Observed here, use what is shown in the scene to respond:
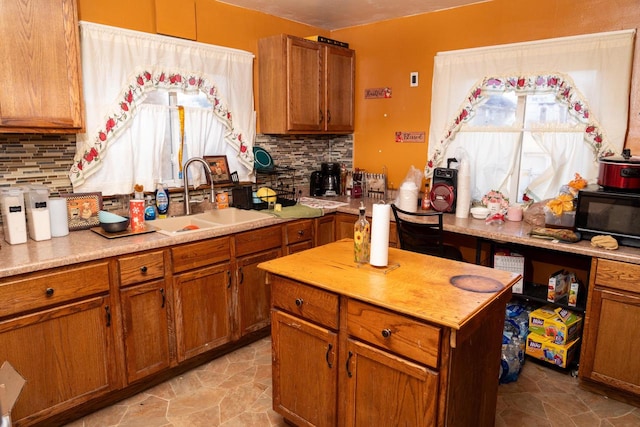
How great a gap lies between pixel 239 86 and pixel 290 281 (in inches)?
84.1

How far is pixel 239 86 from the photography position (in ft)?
11.6

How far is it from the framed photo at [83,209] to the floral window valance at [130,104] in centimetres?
12

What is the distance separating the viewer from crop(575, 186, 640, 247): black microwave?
2.45 meters

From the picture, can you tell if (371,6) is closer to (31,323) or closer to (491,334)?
(491,334)

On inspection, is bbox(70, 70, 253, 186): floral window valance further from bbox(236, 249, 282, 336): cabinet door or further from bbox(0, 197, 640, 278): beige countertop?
bbox(236, 249, 282, 336): cabinet door

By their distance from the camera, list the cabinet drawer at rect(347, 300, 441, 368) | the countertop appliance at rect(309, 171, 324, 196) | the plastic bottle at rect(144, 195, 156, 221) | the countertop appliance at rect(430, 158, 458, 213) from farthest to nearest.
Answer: the countertop appliance at rect(309, 171, 324, 196) → the countertop appliance at rect(430, 158, 458, 213) → the plastic bottle at rect(144, 195, 156, 221) → the cabinet drawer at rect(347, 300, 441, 368)

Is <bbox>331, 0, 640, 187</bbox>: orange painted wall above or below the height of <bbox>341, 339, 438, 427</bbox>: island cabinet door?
above

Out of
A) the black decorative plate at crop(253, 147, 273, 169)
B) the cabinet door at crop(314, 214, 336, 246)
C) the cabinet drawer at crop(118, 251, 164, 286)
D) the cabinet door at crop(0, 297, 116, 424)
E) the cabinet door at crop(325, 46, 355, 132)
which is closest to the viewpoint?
the cabinet door at crop(0, 297, 116, 424)

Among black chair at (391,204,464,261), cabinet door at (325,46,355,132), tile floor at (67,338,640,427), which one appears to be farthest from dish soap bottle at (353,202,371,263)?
cabinet door at (325,46,355,132)

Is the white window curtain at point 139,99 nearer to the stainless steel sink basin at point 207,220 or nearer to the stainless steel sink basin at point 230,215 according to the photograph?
the stainless steel sink basin at point 207,220

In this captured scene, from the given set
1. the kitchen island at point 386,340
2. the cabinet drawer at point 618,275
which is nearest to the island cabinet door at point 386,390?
the kitchen island at point 386,340

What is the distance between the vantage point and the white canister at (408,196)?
11.3ft

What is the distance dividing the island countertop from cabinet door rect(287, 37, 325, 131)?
5.74ft

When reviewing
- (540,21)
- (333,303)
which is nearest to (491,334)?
(333,303)
